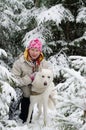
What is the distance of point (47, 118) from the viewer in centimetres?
578

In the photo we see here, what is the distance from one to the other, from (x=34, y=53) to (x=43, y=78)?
0.45 m

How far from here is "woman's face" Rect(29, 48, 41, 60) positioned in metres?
5.48

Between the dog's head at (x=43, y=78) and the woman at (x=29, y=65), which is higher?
the woman at (x=29, y=65)

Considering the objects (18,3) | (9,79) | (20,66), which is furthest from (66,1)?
(9,79)

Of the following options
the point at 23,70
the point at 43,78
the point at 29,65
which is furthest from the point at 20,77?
the point at 43,78

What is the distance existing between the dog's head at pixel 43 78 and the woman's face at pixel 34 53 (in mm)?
301

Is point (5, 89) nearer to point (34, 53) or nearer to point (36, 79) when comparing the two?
point (36, 79)

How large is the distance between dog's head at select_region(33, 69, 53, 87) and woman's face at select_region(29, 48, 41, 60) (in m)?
0.30

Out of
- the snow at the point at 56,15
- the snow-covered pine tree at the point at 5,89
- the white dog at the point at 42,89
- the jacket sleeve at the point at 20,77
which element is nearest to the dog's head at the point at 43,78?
the white dog at the point at 42,89

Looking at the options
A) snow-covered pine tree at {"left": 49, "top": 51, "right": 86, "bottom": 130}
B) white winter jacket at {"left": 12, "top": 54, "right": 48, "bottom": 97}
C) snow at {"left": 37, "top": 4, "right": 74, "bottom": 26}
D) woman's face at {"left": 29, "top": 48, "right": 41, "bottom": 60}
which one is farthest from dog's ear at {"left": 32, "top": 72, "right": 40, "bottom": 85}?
snow at {"left": 37, "top": 4, "right": 74, "bottom": 26}

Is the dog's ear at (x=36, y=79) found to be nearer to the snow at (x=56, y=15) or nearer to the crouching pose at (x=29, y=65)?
the crouching pose at (x=29, y=65)

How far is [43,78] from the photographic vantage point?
17.3 feet

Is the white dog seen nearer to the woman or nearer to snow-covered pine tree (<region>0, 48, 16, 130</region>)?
the woman

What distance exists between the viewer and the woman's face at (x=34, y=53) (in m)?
5.48
